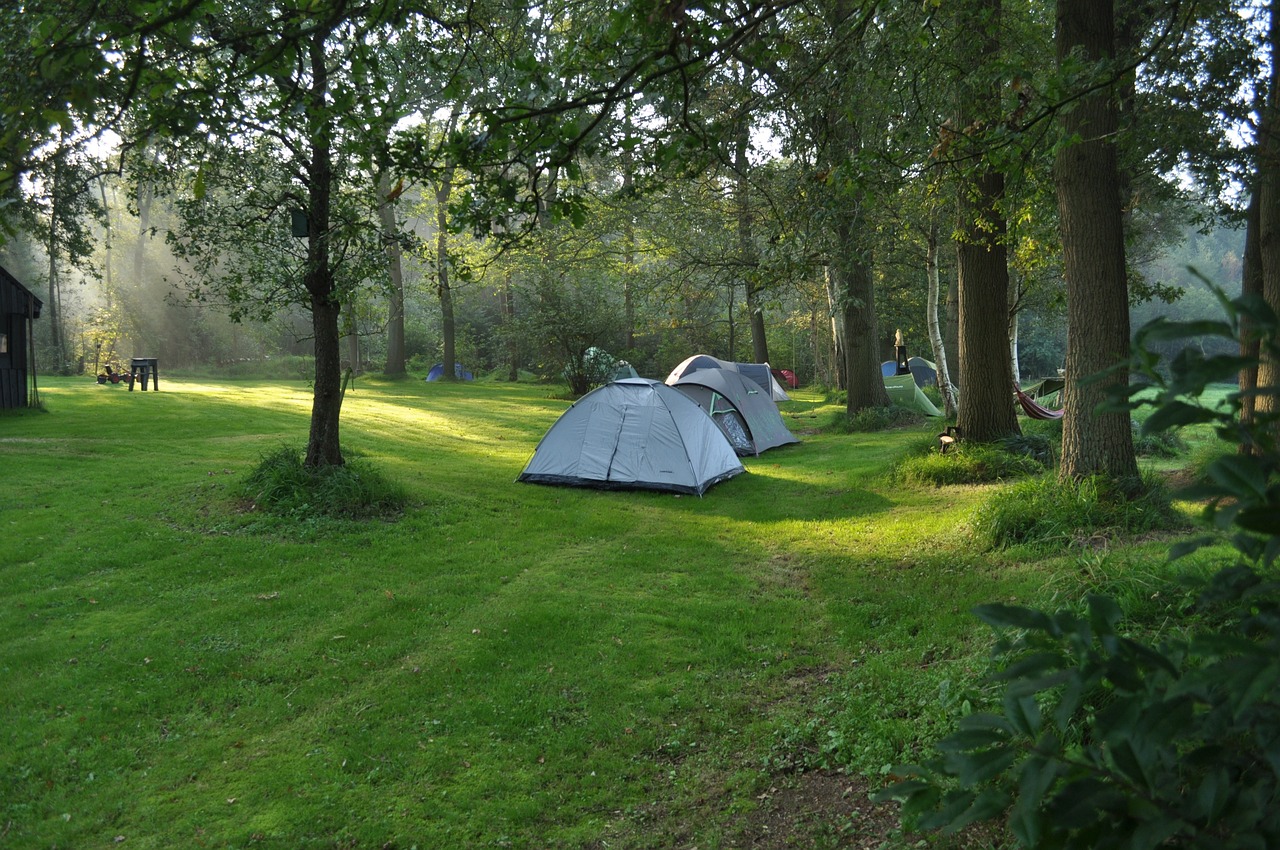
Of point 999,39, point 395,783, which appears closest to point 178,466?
point 395,783

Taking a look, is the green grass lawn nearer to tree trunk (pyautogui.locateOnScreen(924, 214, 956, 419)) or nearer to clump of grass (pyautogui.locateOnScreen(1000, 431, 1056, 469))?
clump of grass (pyautogui.locateOnScreen(1000, 431, 1056, 469))

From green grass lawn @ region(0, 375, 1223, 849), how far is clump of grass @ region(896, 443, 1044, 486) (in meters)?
0.38

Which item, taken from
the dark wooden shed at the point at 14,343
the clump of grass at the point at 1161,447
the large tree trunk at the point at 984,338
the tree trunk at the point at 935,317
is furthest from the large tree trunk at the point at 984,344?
the dark wooden shed at the point at 14,343

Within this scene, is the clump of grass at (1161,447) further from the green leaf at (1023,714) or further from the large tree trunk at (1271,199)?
the green leaf at (1023,714)

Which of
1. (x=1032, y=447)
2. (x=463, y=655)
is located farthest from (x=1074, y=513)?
(x=463, y=655)

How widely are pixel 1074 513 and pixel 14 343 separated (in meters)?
20.1

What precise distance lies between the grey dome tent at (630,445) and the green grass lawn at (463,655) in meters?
0.80

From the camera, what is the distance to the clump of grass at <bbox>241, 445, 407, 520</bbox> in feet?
31.5

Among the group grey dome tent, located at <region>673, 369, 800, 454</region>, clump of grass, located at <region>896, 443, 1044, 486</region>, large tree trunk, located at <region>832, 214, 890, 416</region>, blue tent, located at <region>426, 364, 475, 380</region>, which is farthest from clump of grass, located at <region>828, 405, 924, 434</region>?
blue tent, located at <region>426, 364, 475, 380</region>

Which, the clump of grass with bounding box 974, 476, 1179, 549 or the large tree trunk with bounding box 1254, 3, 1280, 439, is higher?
the large tree trunk with bounding box 1254, 3, 1280, 439

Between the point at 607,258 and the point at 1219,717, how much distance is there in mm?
23196

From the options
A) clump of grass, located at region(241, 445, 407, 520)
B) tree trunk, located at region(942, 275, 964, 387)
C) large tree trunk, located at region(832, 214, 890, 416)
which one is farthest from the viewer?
large tree trunk, located at region(832, 214, 890, 416)

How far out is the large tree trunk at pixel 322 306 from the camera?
9336 millimetres

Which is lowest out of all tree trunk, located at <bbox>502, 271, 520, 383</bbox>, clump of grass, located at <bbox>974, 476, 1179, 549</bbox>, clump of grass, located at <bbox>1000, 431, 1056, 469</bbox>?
clump of grass, located at <bbox>974, 476, 1179, 549</bbox>
